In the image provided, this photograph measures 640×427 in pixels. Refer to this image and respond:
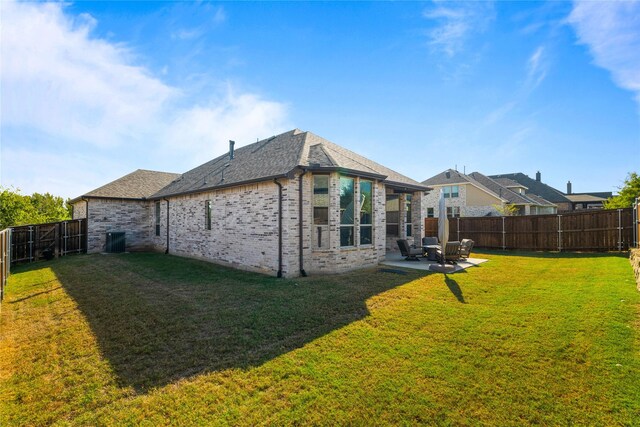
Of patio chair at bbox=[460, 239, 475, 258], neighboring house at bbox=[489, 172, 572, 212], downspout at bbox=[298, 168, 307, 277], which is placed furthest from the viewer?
neighboring house at bbox=[489, 172, 572, 212]

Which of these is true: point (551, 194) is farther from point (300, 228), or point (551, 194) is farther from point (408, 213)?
point (300, 228)

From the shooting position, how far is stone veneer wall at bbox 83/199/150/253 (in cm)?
1773

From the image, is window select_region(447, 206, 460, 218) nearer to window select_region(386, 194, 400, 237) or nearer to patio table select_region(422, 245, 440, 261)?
window select_region(386, 194, 400, 237)

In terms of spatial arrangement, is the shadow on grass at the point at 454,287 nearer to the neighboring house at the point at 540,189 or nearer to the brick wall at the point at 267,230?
the brick wall at the point at 267,230

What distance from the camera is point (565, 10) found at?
25.6ft

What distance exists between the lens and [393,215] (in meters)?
15.7

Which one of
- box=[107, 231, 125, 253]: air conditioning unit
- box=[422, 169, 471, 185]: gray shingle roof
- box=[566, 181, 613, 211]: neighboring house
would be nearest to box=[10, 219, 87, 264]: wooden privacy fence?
box=[107, 231, 125, 253]: air conditioning unit

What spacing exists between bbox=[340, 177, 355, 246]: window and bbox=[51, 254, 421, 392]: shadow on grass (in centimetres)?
148

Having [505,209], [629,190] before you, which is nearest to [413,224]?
[505,209]

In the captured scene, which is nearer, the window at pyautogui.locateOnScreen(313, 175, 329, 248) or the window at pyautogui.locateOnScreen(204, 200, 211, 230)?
the window at pyautogui.locateOnScreen(313, 175, 329, 248)

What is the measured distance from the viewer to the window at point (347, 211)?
10422mm

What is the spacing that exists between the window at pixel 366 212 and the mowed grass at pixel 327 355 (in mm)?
3231

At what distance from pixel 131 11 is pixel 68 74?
2.76 m

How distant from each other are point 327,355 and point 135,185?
2164 cm
